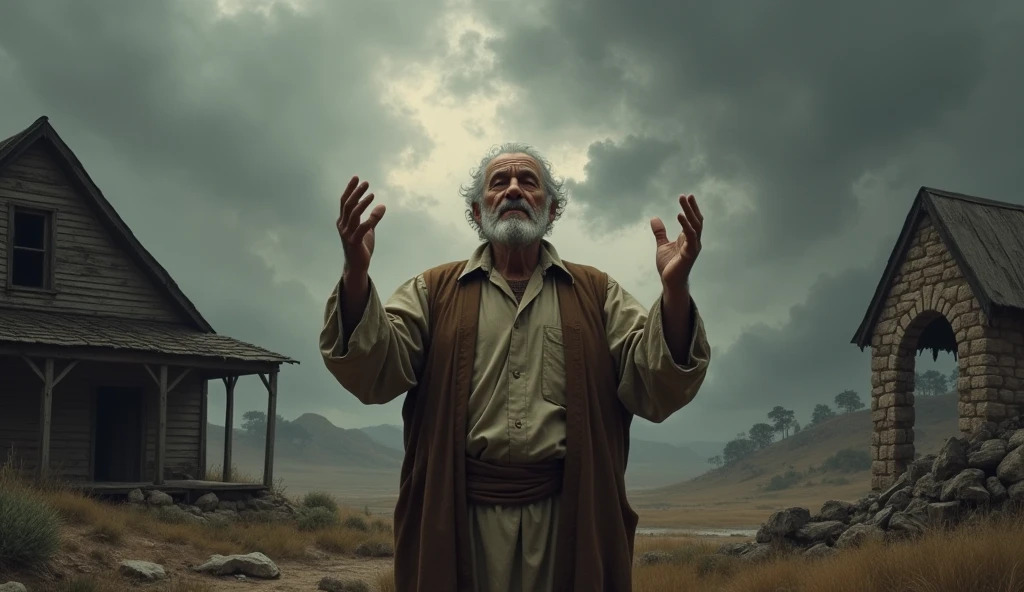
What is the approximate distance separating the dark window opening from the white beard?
15.0m

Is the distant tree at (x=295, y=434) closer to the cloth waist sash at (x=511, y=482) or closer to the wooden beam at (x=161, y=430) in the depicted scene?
the wooden beam at (x=161, y=430)

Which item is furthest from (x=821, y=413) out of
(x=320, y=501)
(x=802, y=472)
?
(x=320, y=501)

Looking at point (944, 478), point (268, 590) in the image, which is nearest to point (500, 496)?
point (268, 590)

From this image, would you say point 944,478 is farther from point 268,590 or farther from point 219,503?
point 219,503

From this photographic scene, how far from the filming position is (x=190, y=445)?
58.5 ft

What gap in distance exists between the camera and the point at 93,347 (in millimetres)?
14695

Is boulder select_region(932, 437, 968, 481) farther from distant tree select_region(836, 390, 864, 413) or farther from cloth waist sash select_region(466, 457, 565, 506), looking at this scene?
distant tree select_region(836, 390, 864, 413)

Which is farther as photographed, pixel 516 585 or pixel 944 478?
pixel 944 478

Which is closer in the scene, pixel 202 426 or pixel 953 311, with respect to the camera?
pixel 953 311

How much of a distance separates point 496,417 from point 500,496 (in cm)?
26

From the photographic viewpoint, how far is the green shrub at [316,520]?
15.3 meters

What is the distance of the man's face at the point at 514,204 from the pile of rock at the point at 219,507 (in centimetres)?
1211

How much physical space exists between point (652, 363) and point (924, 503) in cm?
863

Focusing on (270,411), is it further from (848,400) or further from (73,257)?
(848,400)
